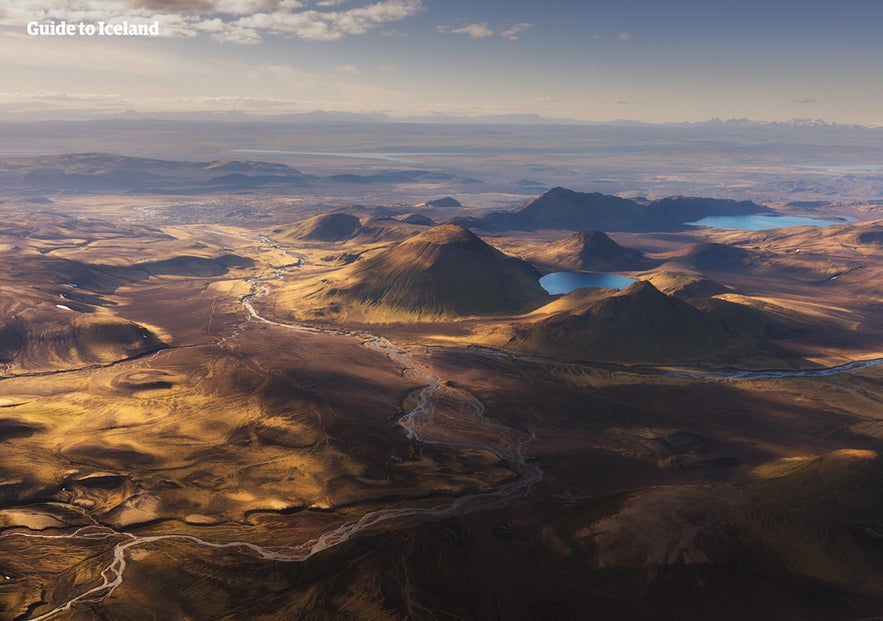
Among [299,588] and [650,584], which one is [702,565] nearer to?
[650,584]

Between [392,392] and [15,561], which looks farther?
[392,392]

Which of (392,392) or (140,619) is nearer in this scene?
(140,619)

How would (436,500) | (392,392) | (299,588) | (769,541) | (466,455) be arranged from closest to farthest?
(299,588) → (769,541) → (436,500) → (466,455) → (392,392)

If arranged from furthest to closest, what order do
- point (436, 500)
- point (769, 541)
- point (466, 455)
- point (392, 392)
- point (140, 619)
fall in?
point (392, 392) → point (466, 455) → point (436, 500) → point (769, 541) → point (140, 619)

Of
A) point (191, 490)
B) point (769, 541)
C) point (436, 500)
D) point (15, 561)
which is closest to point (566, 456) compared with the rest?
point (436, 500)

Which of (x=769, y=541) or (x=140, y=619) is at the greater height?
(x=769, y=541)

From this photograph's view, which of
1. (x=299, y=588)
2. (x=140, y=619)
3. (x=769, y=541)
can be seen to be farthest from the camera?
(x=769, y=541)

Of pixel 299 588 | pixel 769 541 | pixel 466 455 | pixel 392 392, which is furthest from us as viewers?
pixel 392 392

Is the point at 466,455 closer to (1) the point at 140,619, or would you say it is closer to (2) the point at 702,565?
(2) the point at 702,565

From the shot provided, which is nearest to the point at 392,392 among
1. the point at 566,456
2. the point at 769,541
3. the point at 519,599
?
the point at 566,456
